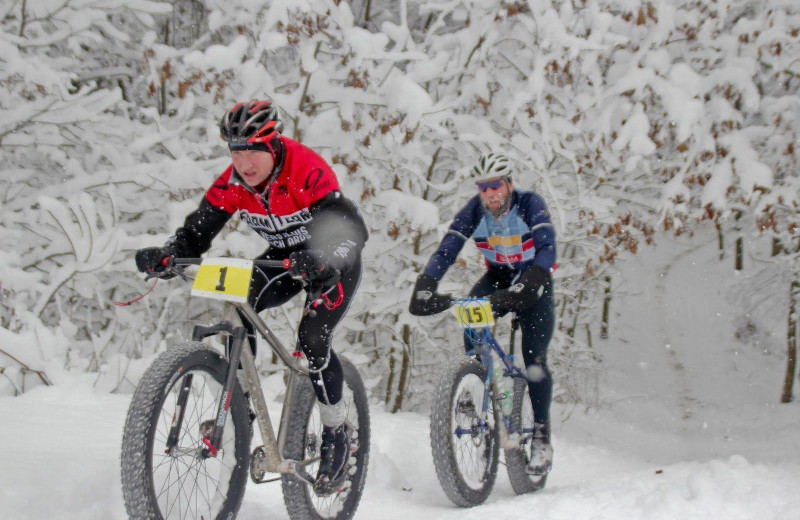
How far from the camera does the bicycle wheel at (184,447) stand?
2424 mm

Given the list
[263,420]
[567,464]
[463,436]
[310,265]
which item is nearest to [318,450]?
[263,420]

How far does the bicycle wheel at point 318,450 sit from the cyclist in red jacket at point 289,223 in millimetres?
87

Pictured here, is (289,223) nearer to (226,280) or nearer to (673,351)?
(226,280)

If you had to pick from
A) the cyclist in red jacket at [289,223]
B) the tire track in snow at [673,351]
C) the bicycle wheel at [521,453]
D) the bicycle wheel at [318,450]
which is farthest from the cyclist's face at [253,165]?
the tire track in snow at [673,351]

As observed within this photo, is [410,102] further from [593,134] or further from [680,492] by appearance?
[680,492]

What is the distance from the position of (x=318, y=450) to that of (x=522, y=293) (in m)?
1.47

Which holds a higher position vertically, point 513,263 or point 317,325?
point 513,263

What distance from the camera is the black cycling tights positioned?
3184 millimetres

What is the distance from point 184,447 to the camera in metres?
2.64

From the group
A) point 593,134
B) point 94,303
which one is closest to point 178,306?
point 94,303

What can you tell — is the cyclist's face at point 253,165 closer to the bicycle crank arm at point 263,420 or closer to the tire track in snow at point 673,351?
the bicycle crank arm at point 263,420

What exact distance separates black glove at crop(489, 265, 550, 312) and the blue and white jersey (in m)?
0.24

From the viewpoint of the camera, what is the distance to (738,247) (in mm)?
16125

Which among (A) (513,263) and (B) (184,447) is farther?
(A) (513,263)
